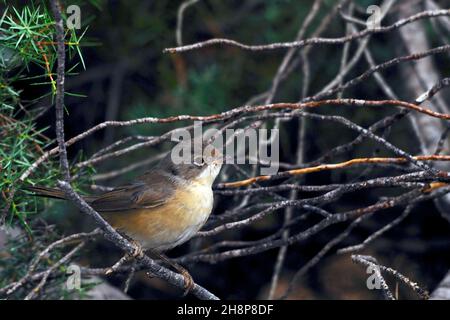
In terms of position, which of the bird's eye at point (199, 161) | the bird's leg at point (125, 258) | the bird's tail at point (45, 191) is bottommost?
the bird's leg at point (125, 258)

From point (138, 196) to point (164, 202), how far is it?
17 cm

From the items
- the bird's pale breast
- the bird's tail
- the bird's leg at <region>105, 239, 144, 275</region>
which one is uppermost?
the bird's tail

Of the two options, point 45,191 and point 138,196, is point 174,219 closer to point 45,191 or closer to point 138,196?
point 138,196

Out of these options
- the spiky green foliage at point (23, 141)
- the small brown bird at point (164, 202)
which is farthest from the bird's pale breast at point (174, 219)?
the spiky green foliage at point (23, 141)

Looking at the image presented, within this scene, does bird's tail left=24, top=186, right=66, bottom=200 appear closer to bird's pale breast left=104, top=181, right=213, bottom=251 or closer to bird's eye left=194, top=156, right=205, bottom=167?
bird's pale breast left=104, top=181, right=213, bottom=251

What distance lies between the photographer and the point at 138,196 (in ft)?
10.5

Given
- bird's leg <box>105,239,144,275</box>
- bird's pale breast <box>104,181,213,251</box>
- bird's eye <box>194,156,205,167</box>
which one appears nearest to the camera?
bird's leg <box>105,239,144,275</box>

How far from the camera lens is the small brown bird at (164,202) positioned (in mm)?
2988

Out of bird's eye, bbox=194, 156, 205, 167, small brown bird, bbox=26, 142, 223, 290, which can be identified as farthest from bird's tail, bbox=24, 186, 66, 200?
bird's eye, bbox=194, 156, 205, 167

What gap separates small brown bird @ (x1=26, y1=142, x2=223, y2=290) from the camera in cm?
299

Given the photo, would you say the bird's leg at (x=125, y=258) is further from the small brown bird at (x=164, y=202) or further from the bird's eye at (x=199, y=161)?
the bird's eye at (x=199, y=161)

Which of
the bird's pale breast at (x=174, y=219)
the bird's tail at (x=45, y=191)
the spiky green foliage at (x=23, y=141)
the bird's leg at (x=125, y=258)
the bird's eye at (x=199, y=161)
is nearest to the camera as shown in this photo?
the bird's leg at (x=125, y=258)

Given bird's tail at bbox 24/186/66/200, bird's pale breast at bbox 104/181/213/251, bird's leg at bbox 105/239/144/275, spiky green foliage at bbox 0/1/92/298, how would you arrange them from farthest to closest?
bird's pale breast at bbox 104/181/213/251, bird's tail at bbox 24/186/66/200, spiky green foliage at bbox 0/1/92/298, bird's leg at bbox 105/239/144/275
